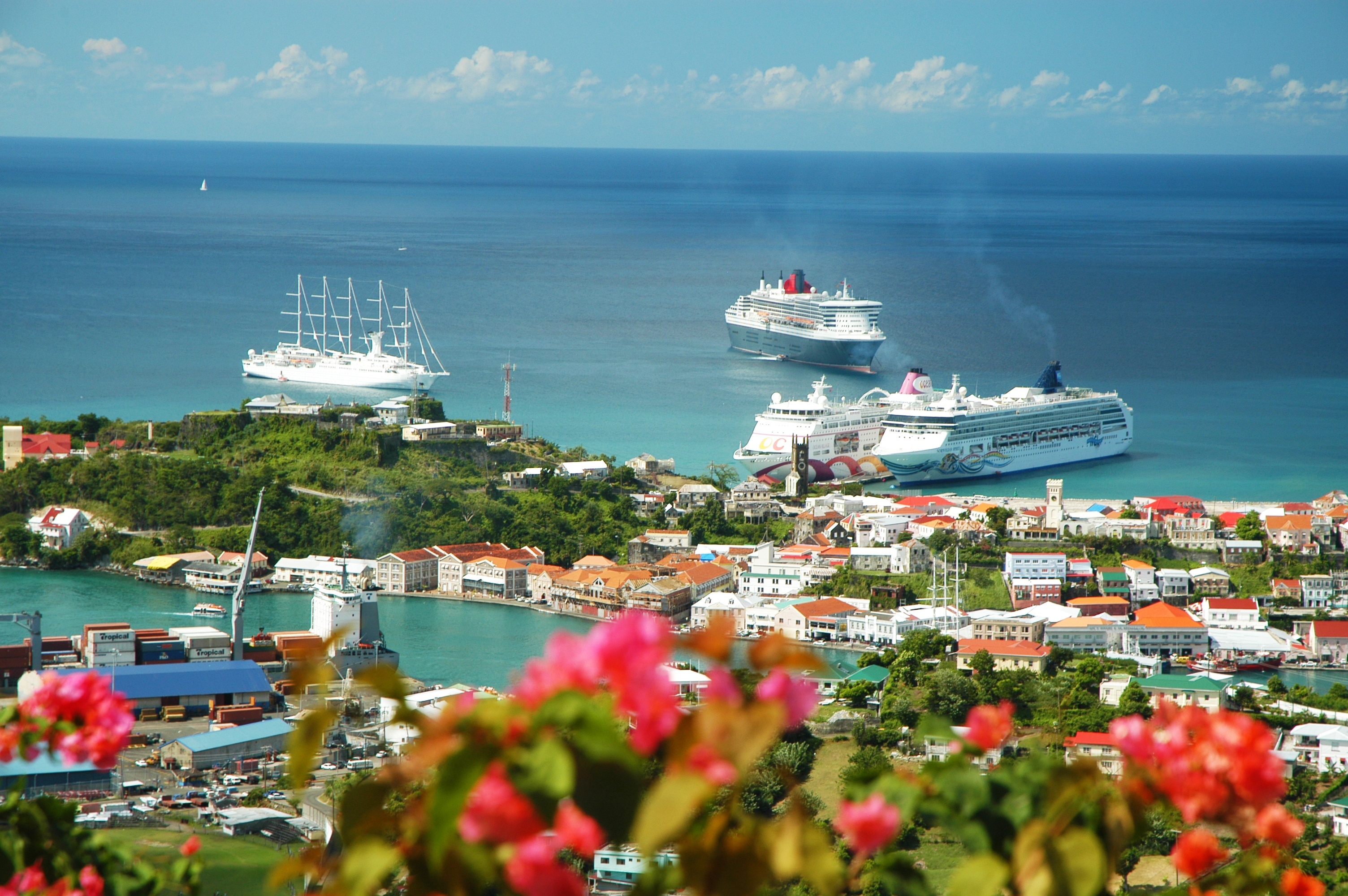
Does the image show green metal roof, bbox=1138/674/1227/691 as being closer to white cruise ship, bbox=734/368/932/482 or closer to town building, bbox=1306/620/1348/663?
town building, bbox=1306/620/1348/663

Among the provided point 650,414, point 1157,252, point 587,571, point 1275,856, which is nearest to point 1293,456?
point 650,414

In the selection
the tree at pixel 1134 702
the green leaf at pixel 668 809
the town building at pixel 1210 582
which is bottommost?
the tree at pixel 1134 702

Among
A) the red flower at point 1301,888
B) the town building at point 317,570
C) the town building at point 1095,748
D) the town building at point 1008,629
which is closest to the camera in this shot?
the red flower at point 1301,888

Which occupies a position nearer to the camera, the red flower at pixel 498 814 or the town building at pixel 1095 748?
the red flower at pixel 498 814

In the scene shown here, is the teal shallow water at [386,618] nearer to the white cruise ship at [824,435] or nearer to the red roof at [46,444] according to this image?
the red roof at [46,444]

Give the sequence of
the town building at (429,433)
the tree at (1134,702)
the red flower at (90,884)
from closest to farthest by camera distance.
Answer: the red flower at (90,884) → the tree at (1134,702) → the town building at (429,433)

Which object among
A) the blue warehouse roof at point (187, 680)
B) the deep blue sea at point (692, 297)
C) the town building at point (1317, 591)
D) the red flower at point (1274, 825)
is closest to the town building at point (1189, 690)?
the town building at point (1317, 591)

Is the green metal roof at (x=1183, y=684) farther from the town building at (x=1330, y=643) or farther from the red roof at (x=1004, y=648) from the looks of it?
the town building at (x=1330, y=643)

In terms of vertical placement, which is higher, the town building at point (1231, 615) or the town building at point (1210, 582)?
the town building at point (1210, 582)
